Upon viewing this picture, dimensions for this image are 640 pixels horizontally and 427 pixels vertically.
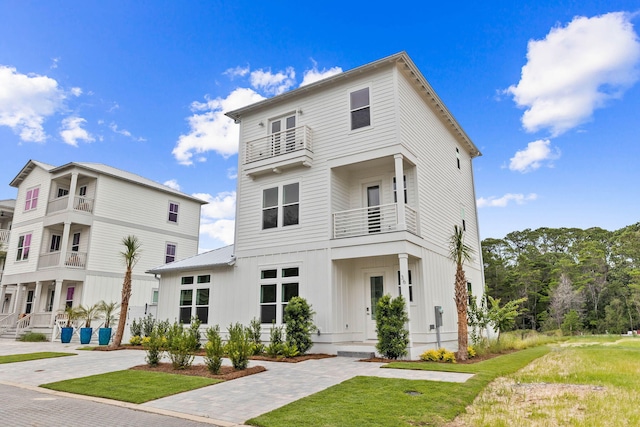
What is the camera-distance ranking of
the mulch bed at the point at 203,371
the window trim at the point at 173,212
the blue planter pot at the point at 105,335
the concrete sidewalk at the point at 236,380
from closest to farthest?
the concrete sidewalk at the point at 236,380
the mulch bed at the point at 203,371
the blue planter pot at the point at 105,335
the window trim at the point at 173,212

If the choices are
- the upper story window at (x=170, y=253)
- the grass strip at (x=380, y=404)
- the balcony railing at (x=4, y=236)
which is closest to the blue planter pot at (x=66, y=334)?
the upper story window at (x=170, y=253)

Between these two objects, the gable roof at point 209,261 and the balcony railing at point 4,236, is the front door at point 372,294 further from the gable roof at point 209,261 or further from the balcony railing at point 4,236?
the balcony railing at point 4,236

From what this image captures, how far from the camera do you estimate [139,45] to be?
19969mm

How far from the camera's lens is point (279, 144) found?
16484mm

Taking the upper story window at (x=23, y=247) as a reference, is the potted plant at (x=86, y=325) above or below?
below

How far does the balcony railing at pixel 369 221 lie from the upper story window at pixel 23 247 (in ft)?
74.8

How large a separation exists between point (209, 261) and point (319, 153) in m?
6.67

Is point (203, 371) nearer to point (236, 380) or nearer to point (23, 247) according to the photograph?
point (236, 380)

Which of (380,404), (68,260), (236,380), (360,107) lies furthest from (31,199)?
(380,404)

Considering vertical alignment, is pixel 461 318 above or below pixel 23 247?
below

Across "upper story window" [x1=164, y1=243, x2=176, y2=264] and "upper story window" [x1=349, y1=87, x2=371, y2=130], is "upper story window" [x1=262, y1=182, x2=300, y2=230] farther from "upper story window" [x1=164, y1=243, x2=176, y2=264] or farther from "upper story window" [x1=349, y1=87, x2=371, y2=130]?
"upper story window" [x1=164, y1=243, x2=176, y2=264]

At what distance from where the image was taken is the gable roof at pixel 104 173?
81.1 feet

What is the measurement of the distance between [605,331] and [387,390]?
3534cm

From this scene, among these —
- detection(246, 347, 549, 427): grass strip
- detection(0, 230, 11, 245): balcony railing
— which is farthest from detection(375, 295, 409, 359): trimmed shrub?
detection(0, 230, 11, 245): balcony railing
